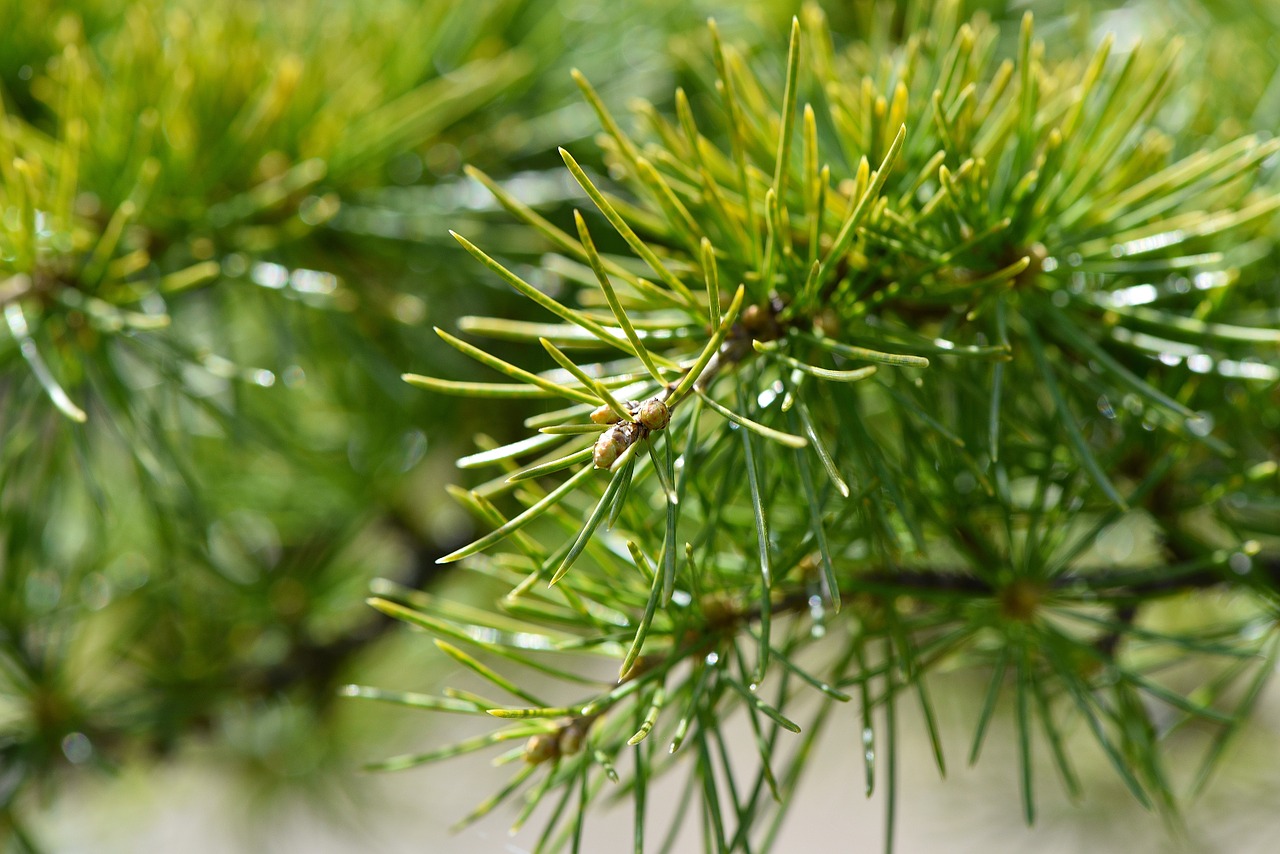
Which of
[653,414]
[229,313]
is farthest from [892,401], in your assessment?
[229,313]

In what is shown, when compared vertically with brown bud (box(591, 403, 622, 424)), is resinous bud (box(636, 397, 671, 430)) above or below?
above

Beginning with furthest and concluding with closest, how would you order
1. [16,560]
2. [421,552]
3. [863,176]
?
[421,552] → [16,560] → [863,176]

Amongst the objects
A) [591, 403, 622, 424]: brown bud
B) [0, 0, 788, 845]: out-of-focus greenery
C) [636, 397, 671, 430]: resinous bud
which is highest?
[636, 397, 671, 430]: resinous bud

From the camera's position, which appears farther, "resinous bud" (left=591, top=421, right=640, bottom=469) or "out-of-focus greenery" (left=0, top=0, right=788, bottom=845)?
"out-of-focus greenery" (left=0, top=0, right=788, bottom=845)

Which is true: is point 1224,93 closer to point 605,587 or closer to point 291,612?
point 605,587

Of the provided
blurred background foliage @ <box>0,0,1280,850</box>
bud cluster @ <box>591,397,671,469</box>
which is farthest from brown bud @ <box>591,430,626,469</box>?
blurred background foliage @ <box>0,0,1280,850</box>

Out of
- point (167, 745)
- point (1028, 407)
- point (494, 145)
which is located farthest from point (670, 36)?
point (167, 745)

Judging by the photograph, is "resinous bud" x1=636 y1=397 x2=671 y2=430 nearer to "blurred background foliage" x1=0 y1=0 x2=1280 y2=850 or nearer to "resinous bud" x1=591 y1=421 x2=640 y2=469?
"resinous bud" x1=591 y1=421 x2=640 y2=469
